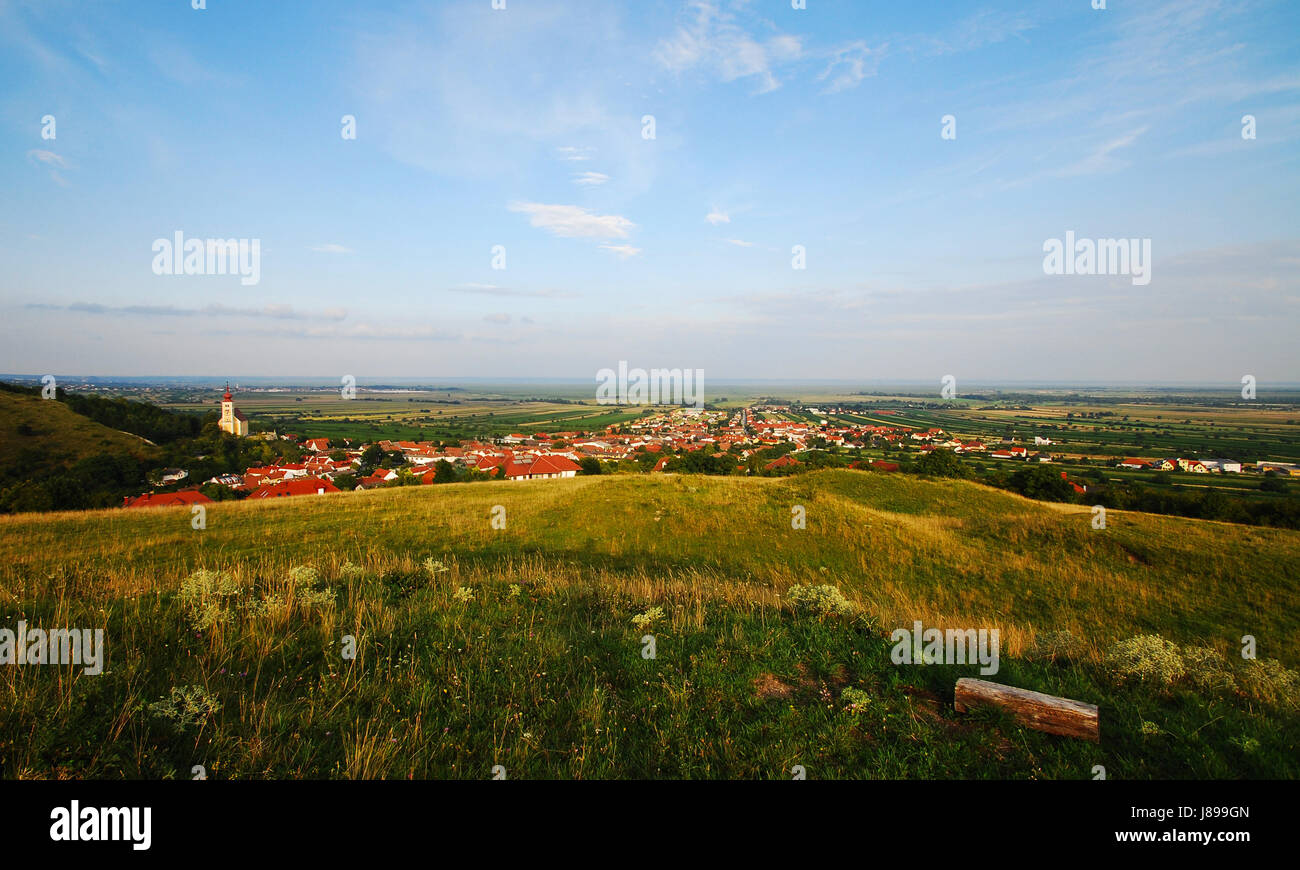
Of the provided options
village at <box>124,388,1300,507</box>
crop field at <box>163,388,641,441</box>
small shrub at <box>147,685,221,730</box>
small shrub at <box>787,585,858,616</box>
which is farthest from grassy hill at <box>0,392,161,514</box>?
small shrub at <box>787,585,858,616</box>

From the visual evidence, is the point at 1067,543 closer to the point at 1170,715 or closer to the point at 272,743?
the point at 1170,715

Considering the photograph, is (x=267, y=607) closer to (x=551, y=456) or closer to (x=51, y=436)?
(x=551, y=456)

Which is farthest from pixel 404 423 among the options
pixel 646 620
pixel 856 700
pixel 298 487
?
pixel 856 700

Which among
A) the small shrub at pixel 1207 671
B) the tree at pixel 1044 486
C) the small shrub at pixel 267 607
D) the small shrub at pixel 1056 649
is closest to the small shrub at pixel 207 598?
the small shrub at pixel 267 607

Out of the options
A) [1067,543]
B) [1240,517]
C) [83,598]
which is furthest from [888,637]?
[1240,517]

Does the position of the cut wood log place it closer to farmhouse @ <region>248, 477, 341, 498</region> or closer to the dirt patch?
the dirt patch
